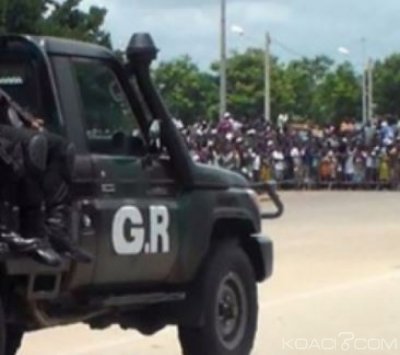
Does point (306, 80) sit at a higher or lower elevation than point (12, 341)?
higher

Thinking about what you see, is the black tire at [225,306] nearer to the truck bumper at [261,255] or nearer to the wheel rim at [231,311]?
the wheel rim at [231,311]

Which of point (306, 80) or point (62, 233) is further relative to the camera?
point (306, 80)

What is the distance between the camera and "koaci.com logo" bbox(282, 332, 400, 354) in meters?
12.1

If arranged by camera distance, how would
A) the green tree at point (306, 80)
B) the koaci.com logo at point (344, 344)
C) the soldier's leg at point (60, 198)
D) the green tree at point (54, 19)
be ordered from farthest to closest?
1. the green tree at point (306, 80)
2. the green tree at point (54, 19)
3. the koaci.com logo at point (344, 344)
4. the soldier's leg at point (60, 198)

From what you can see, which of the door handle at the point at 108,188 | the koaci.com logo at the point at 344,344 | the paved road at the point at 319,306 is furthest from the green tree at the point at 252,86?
the door handle at the point at 108,188

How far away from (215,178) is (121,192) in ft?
4.20

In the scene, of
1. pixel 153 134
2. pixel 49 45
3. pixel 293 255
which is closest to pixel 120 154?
pixel 153 134

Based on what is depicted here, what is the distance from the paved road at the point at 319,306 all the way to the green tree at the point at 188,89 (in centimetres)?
7391

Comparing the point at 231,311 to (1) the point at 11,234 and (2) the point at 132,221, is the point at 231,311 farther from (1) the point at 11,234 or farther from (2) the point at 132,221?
(1) the point at 11,234

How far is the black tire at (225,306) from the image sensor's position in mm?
10773

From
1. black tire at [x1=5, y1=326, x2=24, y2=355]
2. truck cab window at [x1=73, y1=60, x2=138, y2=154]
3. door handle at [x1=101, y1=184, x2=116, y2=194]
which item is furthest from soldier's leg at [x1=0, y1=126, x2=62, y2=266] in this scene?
black tire at [x1=5, y1=326, x2=24, y2=355]

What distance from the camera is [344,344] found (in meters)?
12.3

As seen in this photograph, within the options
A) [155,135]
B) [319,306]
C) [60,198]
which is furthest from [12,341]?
[319,306]

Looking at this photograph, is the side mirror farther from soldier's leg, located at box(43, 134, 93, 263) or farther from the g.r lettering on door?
soldier's leg, located at box(43, 134, 93, 263)
